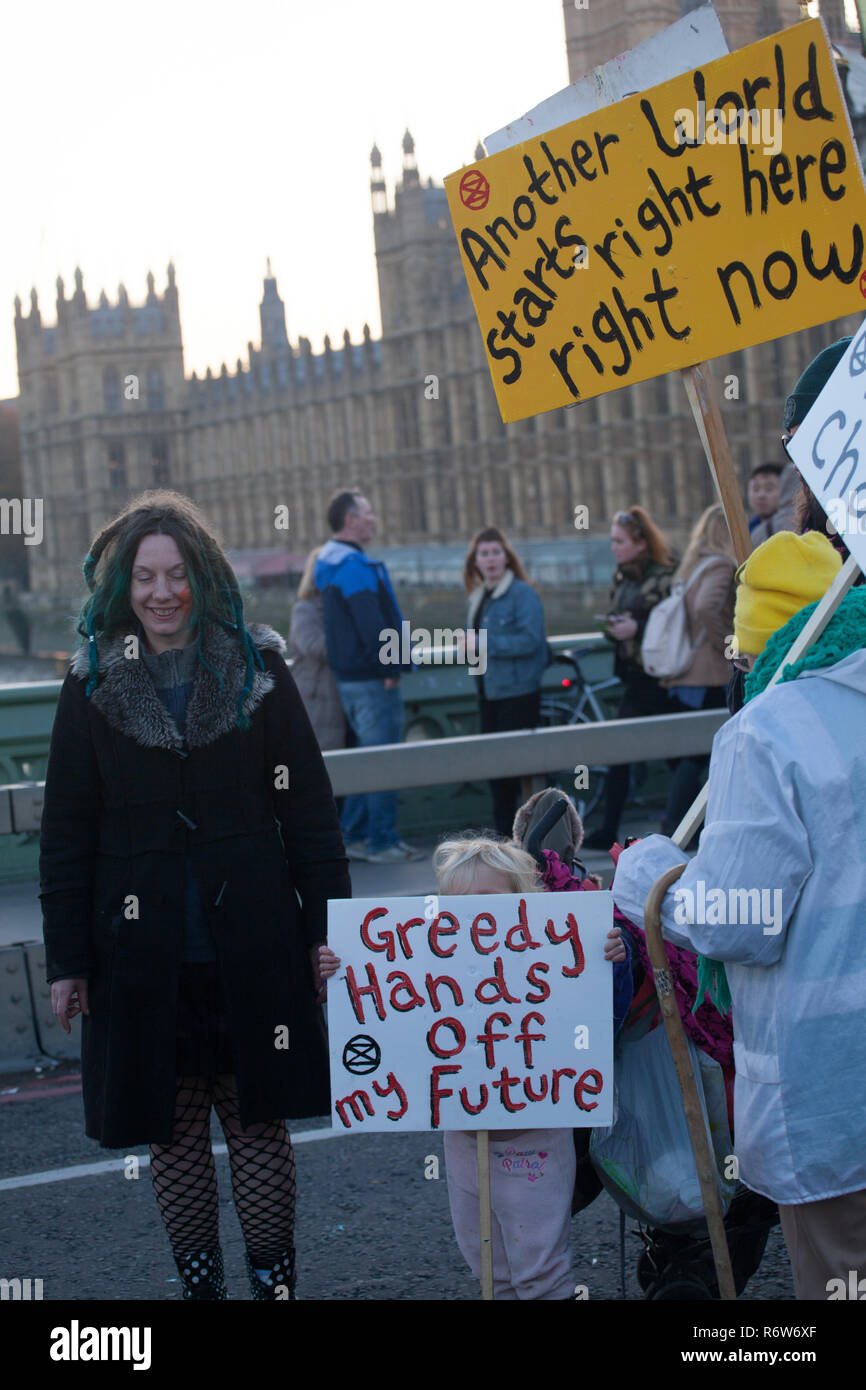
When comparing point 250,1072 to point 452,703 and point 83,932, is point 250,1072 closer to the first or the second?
point 83,932

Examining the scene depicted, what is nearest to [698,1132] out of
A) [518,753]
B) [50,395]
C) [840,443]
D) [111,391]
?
[840,443]

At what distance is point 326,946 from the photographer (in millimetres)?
2465

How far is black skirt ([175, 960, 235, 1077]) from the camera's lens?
246cm

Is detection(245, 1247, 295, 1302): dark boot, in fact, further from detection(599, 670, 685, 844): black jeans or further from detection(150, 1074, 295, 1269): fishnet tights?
detection(599, 670, 685, 844): black jeans

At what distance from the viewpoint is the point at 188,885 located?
8.09 feet

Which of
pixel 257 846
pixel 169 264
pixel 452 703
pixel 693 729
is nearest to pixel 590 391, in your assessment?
pixel 257 846

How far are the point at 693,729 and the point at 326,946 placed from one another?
124 inches

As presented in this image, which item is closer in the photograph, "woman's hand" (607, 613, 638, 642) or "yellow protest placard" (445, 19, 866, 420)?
"yellow protest placard" (445, 19, 866, 420)

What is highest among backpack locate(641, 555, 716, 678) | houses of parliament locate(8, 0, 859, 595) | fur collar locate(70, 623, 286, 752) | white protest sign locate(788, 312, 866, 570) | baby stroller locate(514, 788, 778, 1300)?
houses of parliament locate(8, 0, 859, 595)

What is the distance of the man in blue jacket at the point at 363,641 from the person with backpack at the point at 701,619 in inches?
39.3

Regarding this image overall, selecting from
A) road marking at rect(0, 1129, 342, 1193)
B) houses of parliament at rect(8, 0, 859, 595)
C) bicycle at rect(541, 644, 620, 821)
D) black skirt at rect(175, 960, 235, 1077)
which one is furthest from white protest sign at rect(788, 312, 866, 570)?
houses of parliament at rect(8, 0, 859, 595)

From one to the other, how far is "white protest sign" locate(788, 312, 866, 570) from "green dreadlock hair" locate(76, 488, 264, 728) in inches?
37.3

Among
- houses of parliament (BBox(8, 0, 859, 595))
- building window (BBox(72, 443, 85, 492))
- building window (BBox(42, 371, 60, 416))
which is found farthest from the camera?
building window (BBox(42, 371, 60, 416))

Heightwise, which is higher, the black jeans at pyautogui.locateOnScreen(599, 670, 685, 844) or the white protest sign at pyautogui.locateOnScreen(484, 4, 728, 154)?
the white protest sign at pyautogui.locateOnScreen(484, 4, 728, 154)
